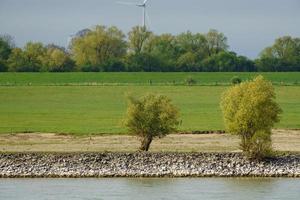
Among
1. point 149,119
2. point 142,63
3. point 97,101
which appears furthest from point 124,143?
point 142,63

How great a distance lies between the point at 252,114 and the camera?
52812 mm

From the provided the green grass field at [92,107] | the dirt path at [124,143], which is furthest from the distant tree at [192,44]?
the dirt path at [124,143]

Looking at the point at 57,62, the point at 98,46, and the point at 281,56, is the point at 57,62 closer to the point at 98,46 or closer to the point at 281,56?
the point at 98,46

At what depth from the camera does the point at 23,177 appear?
164ft

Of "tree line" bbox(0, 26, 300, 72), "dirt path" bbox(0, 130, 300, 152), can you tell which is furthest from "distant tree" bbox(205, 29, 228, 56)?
"dirt path" bbox(0, 130, 300, 152)

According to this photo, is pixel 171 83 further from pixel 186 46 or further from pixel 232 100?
pixel 232 100

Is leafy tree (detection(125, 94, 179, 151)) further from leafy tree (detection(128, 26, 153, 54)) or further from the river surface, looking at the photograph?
leafy tree (detection(128, 26, 153, 54))

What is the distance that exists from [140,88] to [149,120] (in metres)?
48.3

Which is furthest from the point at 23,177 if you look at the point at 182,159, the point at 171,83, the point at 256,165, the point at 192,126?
the point at 171,83

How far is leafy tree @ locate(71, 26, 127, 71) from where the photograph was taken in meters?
144

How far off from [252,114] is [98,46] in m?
94.7

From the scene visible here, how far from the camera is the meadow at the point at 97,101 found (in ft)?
226

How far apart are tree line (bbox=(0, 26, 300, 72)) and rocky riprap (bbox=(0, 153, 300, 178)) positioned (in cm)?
8437

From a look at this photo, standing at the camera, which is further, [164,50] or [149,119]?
[164,50]
